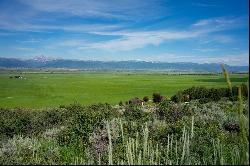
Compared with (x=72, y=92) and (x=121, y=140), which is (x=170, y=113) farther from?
(x=72, y=92)

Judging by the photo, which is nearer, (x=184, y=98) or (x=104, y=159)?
(x=104, y=159)

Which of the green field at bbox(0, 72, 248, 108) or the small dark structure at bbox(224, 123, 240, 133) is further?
the green field at bbox(0, 72, 248, 108)

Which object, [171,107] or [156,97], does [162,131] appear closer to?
[171,107]

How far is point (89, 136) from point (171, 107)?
11733mm

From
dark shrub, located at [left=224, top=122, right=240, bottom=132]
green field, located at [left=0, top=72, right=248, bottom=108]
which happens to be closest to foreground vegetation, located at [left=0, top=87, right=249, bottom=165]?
dark shrub, located at [left=224, top=122, right=240, bottom=132]

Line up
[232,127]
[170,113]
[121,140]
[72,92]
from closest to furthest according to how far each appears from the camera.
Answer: [121,140], [232,127], [170,113], [72,92]

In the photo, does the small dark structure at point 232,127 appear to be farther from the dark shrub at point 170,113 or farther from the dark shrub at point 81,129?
the dark shrub at point 81,129

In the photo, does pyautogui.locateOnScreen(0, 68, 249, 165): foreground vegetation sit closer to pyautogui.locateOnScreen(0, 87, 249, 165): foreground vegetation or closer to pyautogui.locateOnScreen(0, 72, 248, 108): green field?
pyautogui.locateOnScreen(0, 87, 249, 165): foreground vegetation

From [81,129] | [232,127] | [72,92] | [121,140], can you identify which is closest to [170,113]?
[232,127]

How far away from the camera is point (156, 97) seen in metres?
74.3

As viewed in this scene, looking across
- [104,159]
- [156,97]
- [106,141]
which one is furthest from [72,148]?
[156,97]

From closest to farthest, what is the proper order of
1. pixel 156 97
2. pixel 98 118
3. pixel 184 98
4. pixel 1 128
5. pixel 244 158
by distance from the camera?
1. pixel 244 158
2. pixel 98 118
3. pixel 1 128
4. pixel 184 98
5. pixel 156 97

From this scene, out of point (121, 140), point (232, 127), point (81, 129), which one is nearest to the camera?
point (121, 140)

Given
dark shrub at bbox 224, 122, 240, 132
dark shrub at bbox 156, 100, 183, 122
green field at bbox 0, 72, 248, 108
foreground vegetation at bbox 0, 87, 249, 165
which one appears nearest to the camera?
foreground vegetation at bbox 0, 87, 249, 165
